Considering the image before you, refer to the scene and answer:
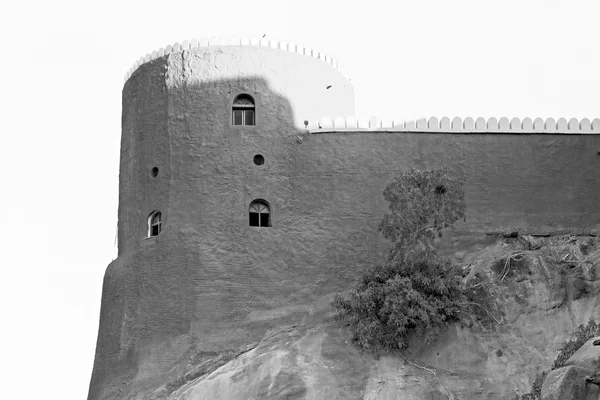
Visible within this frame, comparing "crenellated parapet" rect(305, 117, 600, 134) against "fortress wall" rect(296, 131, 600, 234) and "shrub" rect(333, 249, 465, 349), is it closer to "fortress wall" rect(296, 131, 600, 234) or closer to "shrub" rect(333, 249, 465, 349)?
"fortress wall" rect(296, 131, 600, 234)

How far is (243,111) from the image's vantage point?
2942 centimetres

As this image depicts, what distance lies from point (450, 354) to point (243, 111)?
825cm

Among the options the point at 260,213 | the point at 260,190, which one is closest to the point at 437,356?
the point at 260,213

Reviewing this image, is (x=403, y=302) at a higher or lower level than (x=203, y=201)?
lower

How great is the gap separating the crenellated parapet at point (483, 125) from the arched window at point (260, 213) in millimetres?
2396

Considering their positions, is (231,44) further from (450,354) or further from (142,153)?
(450,354)

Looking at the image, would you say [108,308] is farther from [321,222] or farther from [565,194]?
[565,194]

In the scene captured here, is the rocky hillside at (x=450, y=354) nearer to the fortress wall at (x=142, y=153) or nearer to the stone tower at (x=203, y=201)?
the stone tower at (x=203, y=201)

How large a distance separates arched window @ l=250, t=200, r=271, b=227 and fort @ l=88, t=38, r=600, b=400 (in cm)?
3

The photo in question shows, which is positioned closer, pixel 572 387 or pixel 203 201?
pixel 572 387

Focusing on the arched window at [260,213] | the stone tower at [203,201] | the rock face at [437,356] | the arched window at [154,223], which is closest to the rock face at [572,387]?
the rock face at [437,356]

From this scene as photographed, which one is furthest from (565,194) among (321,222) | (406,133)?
(321,222)

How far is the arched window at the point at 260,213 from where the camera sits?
28500 mm

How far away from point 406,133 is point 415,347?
20.1 ft
